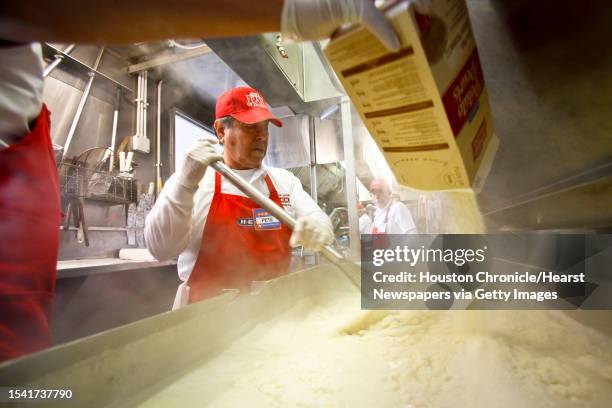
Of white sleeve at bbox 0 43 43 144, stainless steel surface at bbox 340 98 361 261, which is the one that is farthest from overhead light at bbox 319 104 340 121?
white sleeve at bbox 0 43 43 144

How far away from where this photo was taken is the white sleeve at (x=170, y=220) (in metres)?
1.22

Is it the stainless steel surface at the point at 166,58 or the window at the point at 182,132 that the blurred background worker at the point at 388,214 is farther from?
the stainless steel surface at the point at 166,58

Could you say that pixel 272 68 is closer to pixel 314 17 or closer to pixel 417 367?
pixel 314 17

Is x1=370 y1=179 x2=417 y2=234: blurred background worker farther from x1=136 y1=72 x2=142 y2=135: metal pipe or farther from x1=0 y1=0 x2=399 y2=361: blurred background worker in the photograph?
x1=0 y1=0 x2=399 y2=361: blurred background worker

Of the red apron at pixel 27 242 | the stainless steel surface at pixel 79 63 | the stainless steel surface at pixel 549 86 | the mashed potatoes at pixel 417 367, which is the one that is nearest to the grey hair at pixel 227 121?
the red apron at pixel 27 242

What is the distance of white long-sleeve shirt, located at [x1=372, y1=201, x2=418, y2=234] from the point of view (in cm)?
298

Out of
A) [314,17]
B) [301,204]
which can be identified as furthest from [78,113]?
[314,17]

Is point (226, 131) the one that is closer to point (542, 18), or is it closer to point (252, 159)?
point (252, 159)

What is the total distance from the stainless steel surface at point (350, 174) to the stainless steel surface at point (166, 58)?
101 cm

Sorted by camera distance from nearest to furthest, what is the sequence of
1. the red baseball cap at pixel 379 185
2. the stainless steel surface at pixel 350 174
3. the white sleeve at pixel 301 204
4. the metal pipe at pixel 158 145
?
1. the white sleeve at pixel 301 204
2. the stainless steel surface at pixel 350 174
3. the metal pipe at pixel 158 145
4. the red baseball cap at pixel 379 185

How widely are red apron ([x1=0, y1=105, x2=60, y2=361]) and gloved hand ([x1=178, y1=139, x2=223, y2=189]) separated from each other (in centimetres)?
49

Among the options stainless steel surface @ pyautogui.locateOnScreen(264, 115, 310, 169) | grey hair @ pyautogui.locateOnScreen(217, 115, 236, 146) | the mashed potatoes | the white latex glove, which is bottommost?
the mashed potatoes

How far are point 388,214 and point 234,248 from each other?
209 centimetres

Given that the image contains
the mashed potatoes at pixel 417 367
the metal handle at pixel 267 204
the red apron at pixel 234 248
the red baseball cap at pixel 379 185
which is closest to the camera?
the mashed potatoes at pixel 417 367
